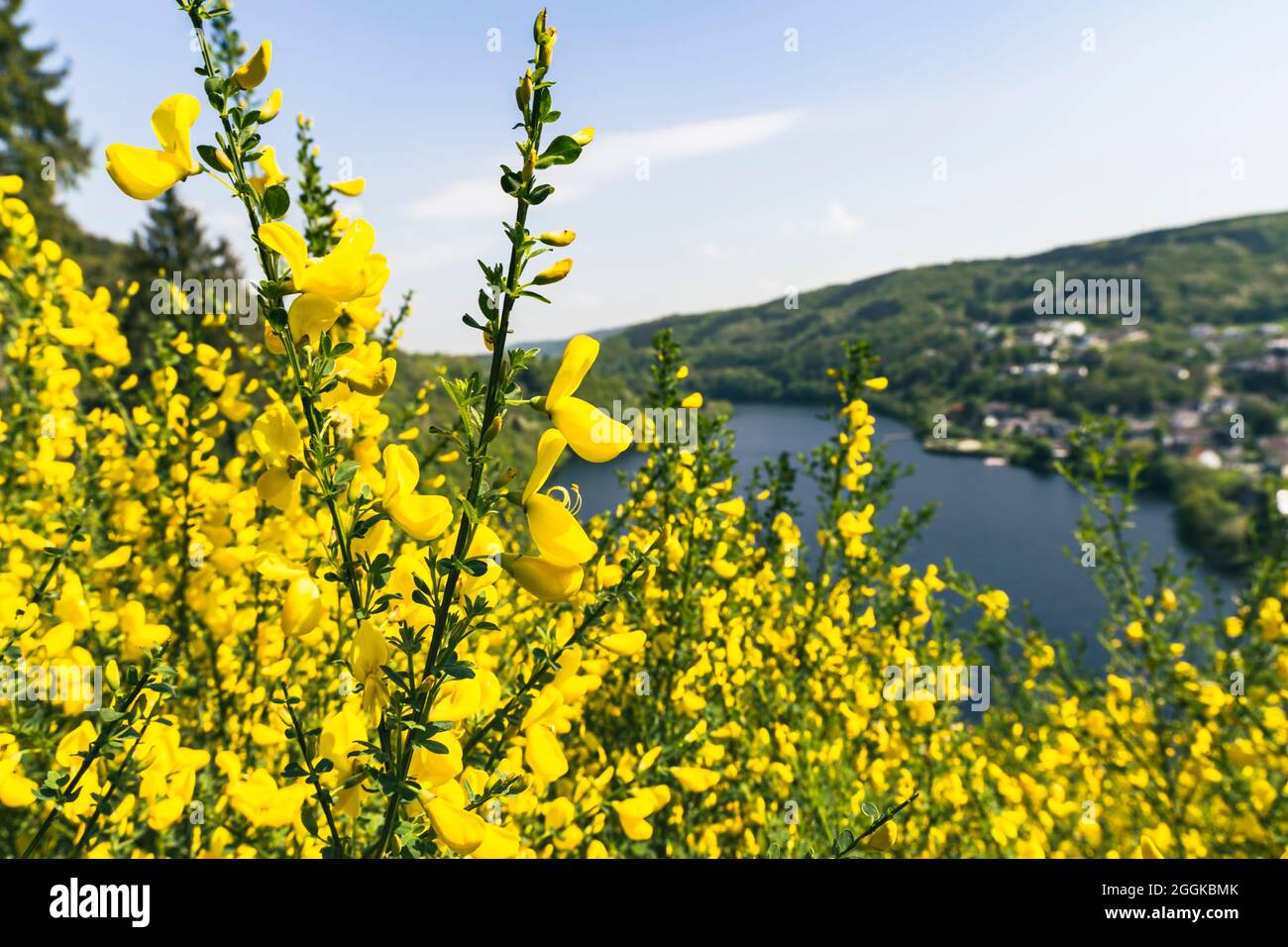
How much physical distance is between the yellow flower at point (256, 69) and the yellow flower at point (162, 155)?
0.25ft

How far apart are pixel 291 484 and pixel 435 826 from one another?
21.2 inches

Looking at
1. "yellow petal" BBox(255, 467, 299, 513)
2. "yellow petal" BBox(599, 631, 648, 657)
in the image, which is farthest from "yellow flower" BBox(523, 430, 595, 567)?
"yellow petal" BBox(599, 631, 648, 657)

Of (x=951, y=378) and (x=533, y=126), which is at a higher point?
(x=951, y=378)

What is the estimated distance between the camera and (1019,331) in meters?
81.3

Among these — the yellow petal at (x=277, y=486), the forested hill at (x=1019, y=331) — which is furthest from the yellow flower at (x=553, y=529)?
the forested hill at (x=1019, y=331)

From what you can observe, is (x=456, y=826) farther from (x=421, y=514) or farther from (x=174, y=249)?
(x=174, y=249)

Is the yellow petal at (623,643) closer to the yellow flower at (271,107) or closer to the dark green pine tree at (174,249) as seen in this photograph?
the yellow flower at (271,107)

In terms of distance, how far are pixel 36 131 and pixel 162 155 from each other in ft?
110

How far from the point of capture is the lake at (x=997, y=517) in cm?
3014

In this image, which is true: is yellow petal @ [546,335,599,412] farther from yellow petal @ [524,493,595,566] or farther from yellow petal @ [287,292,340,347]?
yellow petal @ [287,292,340,347]
